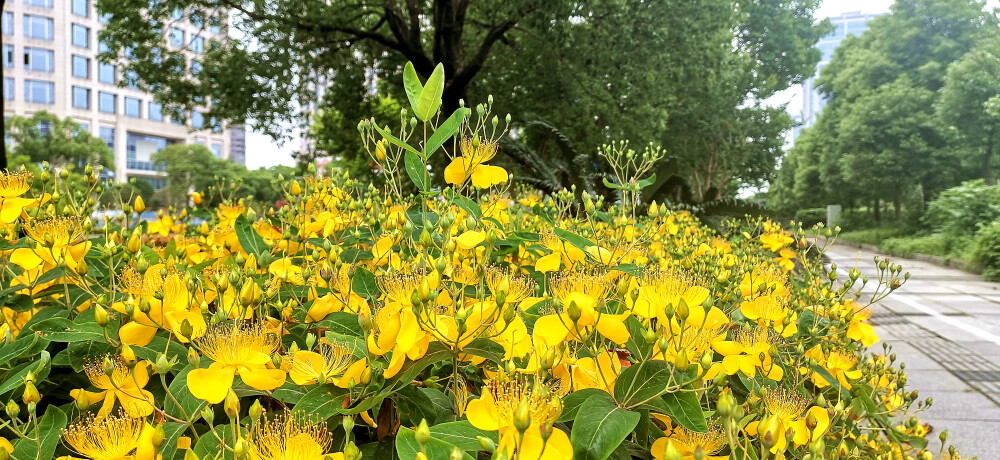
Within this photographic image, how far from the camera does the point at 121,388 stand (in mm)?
728

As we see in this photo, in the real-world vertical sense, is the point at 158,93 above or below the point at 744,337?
above


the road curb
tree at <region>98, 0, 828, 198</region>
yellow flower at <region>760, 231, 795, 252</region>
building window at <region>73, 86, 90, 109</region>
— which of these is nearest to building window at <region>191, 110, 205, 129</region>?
tree at <region>98, 0, 828, 198</region>

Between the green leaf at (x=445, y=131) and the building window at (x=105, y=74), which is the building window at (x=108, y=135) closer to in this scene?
the building window at (x=105, y=74)

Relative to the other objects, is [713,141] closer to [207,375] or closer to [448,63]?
[448,63]

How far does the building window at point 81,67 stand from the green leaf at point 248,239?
4613 cm

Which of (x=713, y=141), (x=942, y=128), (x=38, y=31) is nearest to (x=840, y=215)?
(x=942, y=128)

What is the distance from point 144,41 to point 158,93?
74cm

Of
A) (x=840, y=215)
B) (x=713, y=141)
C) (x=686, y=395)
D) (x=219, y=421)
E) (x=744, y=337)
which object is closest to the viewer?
(x=686, y=395)

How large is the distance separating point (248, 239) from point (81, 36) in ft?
154

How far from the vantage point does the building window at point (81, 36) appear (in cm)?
3728

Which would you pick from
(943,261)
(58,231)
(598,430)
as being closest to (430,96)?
(598,430)

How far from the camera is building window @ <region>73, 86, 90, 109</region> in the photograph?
1484 inches

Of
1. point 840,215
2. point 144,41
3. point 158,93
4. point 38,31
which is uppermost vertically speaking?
point 38,31

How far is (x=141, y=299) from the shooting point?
720 mm
